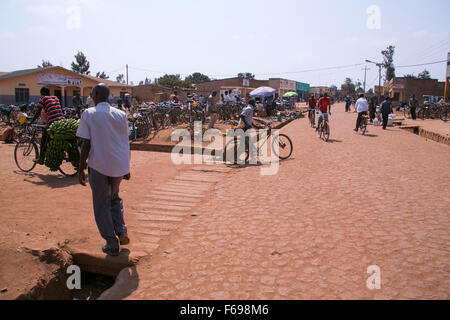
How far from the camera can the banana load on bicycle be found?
6.57m

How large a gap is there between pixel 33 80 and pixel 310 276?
3041 cm

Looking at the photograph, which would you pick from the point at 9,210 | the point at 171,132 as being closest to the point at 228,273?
the point at 9,210

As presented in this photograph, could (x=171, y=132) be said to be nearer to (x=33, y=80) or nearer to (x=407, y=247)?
(x=407, y=247)

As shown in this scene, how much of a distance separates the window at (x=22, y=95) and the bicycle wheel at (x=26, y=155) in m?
23.3

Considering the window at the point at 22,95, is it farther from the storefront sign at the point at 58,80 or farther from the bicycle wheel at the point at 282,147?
the bicycle wheel at the point at 282,147

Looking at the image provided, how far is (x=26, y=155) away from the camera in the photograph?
7.38 metres

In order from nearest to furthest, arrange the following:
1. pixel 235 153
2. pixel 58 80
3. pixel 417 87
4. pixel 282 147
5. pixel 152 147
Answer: pixel 282 147
pixel 235 153
pixel 152 147
pixel 58 80
pixel 417 87

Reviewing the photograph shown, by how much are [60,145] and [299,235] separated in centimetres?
494

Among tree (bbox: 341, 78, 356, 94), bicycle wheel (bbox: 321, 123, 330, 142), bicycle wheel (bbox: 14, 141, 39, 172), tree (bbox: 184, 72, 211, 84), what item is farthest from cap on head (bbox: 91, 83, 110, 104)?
tree (bbox: 341, 78, 356, 94)

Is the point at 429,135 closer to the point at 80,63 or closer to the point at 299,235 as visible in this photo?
the point at 299,235

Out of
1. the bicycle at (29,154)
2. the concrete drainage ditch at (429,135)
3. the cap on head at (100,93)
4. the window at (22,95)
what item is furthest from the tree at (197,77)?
the cap on head at (100,93)

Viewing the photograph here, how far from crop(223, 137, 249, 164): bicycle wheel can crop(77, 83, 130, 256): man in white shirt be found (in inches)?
223

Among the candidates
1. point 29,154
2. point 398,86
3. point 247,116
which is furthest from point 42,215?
point 398,86

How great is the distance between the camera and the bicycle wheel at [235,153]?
9148 mm
